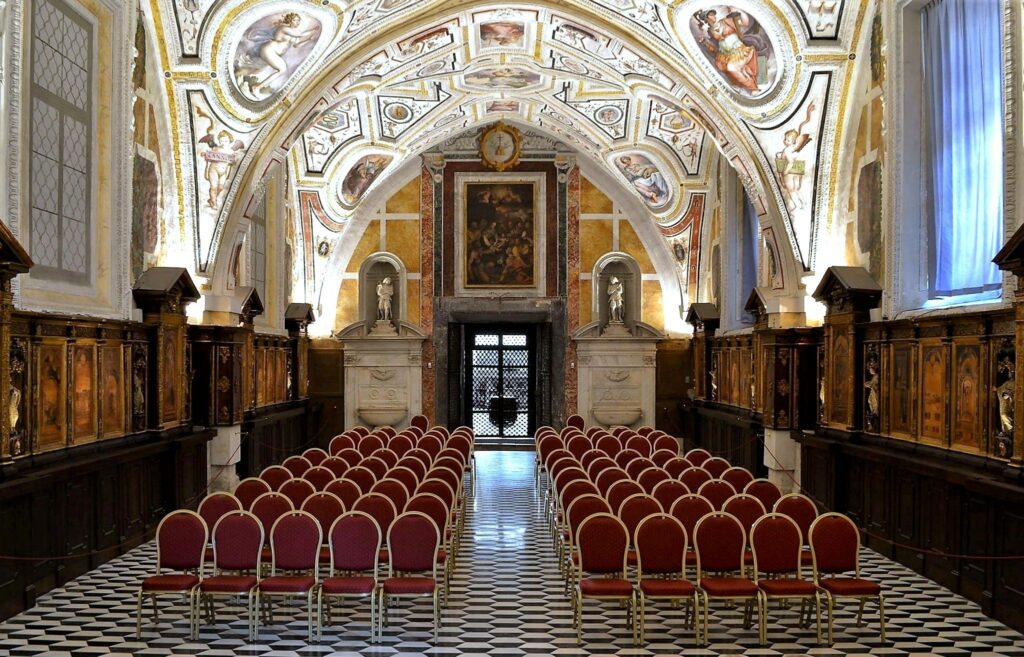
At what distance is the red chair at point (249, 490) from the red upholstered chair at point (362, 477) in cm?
165

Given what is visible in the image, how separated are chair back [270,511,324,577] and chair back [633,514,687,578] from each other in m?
3.02

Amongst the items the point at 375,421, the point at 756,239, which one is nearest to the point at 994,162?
the point at 756,239

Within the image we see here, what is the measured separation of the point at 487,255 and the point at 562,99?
560cm

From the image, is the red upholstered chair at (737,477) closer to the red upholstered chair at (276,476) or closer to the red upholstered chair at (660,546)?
the red upholstered chair at (660,546)

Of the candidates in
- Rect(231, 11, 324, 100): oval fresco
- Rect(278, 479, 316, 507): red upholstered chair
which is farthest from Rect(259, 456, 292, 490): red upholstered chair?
Rect(231, 11, 324, 100): oval fresco

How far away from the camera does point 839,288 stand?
53.6 feet

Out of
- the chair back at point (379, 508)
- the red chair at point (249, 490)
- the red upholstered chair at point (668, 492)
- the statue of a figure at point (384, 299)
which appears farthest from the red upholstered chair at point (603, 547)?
the statue of a figure at point (384, 299)

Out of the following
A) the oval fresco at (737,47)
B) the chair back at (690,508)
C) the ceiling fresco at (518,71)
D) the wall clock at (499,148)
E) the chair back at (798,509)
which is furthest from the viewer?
the wall clock at (499,148)

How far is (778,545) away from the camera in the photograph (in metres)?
9.98

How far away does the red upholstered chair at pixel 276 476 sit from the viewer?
13.5 meters

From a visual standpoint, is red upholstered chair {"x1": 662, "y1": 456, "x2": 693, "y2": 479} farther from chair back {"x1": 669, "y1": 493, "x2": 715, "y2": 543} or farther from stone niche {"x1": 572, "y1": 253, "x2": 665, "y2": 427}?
stone niche {"x1": 572, "y1": 253, "x2": 665, "y2": 427}

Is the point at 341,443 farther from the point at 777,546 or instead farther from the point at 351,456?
the point at 777,546

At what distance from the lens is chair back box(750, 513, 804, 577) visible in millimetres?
9961

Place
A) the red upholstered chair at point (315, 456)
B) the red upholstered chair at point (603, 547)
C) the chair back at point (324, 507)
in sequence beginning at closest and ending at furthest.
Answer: the red upholstered chair at point (603, 547) → the chair back at point (324, 507) → the red upholstered chair at point (315, 456)
